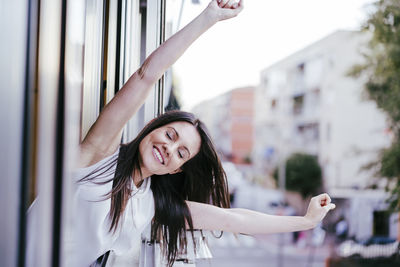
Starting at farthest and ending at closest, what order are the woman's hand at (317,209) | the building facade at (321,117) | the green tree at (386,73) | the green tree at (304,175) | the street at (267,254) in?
the green tree at (304,175) → the building facade at (321,117) → the street at (267,254) → the green tree at (386,73) → the woman's hand at (317,209)

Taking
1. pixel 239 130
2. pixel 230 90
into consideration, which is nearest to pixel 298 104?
pixel 239 130

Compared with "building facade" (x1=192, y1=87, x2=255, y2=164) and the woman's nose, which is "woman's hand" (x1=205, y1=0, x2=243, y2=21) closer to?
the woman's nose

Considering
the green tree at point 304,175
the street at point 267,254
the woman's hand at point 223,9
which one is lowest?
the street at point 267,254

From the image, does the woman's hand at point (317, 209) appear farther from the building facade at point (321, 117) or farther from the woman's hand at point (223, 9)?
the building facade at point (321, 117)

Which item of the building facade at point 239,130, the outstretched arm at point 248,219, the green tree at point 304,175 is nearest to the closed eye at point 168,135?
the outstretched arm at point 248,219

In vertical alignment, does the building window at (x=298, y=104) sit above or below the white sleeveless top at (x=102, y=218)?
above

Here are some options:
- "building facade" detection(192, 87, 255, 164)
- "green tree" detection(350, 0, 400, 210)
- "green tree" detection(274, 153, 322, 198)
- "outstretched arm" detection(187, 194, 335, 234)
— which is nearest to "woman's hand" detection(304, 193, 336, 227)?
"outstretched arm" detection(187, 194, 335, 234)

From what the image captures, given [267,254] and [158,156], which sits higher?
[158,156]

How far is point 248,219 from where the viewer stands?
2.28ft

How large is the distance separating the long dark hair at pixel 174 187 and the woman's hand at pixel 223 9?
0.16m

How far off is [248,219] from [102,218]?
9.2 inches

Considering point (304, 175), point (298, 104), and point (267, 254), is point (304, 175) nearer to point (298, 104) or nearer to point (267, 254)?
point (267, 254)

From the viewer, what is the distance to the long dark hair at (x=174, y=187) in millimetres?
665

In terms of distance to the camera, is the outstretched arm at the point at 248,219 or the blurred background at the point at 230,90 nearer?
the blurred background at the point at 230,90
